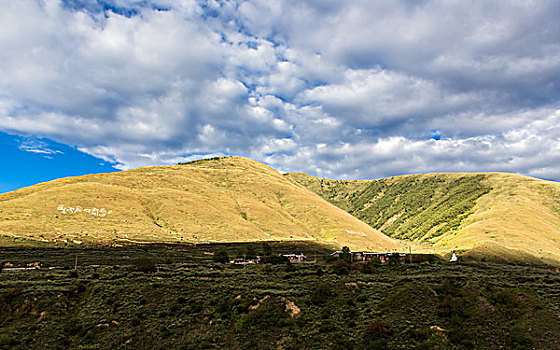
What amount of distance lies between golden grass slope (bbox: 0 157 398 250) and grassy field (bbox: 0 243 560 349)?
59.4 m

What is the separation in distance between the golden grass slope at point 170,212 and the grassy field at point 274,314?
195 feet

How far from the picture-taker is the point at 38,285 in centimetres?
4278

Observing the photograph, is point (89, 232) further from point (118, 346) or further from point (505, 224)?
point (505, 224)

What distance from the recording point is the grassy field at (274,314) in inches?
1268

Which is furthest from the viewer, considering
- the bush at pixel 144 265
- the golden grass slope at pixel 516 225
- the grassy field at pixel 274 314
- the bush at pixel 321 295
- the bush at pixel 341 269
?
the golden grass slope at pixel 516 225

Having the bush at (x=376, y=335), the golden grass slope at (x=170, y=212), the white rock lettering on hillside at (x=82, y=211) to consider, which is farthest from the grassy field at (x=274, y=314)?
the white rock lettering on hillside at (x=82, y=211)

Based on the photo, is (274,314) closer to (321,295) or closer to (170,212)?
(321,295)

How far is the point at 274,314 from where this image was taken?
118ft

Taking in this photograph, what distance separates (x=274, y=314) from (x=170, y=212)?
10164 cm

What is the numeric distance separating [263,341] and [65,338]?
65.8 ft

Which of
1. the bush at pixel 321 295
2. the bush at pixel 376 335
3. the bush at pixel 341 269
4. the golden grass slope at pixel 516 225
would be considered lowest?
the bush at pixel 376 335

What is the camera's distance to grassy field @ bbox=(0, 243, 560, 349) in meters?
32.2

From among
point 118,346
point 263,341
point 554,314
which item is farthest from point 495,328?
point 118,346

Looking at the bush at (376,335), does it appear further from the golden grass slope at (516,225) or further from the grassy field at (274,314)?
the golden grass slope at (516,225)
